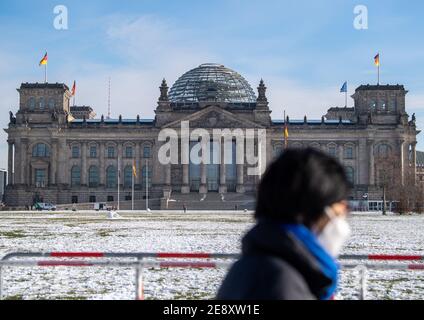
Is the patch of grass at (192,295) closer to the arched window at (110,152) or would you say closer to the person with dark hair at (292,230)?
the person with dark hair at (292,230)

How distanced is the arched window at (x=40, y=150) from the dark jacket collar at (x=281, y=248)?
11612cm

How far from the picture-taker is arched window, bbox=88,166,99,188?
11506cm

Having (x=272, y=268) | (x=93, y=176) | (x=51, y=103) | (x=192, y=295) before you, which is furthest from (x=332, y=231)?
(x=51, y=103)

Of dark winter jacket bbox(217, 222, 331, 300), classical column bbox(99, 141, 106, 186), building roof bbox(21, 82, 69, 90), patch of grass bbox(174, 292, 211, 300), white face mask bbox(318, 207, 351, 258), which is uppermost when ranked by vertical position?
building roof bbox(21, 82, 69, 90)

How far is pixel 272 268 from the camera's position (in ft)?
9.80

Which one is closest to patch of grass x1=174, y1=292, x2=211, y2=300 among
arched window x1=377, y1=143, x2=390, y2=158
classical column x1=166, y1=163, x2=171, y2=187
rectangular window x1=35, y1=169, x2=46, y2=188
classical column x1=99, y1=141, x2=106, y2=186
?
classical column x1=166, y1=163, x2=171, y2=187

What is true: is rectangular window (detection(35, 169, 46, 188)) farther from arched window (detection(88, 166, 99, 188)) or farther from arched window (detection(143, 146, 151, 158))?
arched window (detection(143, 146, 151, 158))

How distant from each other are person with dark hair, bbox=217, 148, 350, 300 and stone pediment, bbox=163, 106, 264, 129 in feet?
359

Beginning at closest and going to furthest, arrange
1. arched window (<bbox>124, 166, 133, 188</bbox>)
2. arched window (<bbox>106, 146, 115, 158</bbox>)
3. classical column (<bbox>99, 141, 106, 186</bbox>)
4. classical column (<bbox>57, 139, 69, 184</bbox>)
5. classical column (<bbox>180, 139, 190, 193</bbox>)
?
1. classical column (<bbox>180, 139, 190, 193</bbox>)
2. arched window (<bbox>124, 166, 133, 188</bbox>)
3. classical column (<bbox>57, 139, 69, 184</bbox>)
4. classical column (<bbox>99, 141, 106, 186</bbox>)
5. arched window (<bbox>106, 146, 115, 158</bbox>)

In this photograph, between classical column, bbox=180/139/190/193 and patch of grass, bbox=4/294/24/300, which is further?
classical column, bbox=180/139/190/193
